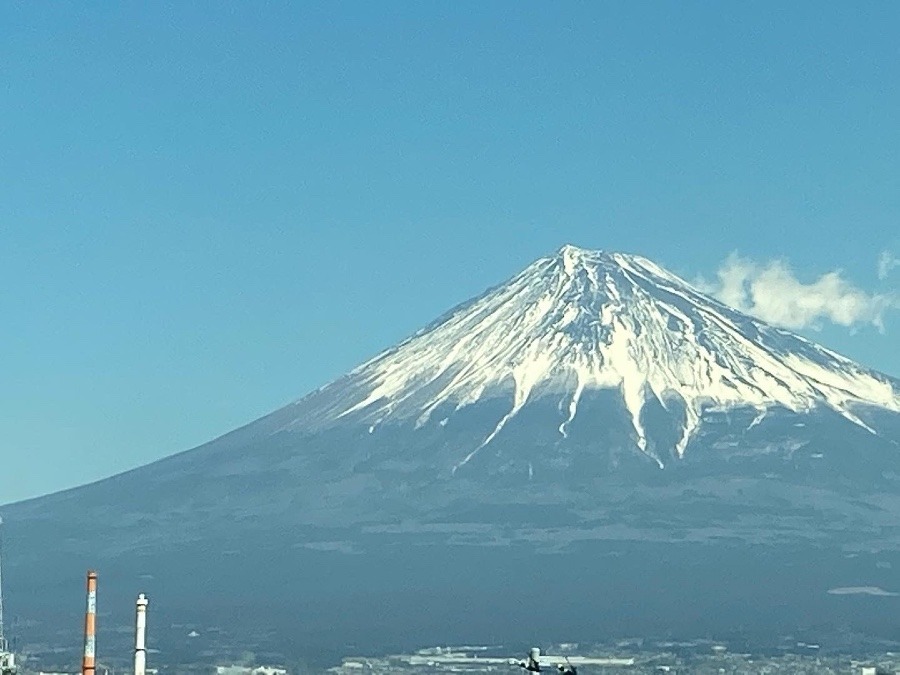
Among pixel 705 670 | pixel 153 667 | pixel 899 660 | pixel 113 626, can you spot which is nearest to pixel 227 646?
pixel 113 626

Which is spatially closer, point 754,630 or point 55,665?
point 55,665

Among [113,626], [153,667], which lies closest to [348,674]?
[153,667]

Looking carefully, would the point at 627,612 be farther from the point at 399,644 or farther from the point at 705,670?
the point at 705,670

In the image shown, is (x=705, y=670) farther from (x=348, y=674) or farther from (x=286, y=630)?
(x=286, y=630)

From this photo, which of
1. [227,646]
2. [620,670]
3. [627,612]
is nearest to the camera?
[620,670]

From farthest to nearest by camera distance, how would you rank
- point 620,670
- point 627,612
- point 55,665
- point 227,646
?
point 627,612 → point 227,646 → point 620,670 → point 55,665

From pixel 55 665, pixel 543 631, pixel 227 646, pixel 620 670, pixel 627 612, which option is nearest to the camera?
pixel 55 665

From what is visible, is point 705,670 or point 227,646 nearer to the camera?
point 705,670

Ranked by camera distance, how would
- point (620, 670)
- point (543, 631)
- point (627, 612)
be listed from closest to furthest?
point (620, 670), point (543, 631), point (627, 612)

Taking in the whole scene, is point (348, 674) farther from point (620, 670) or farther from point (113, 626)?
point (113, 626)
